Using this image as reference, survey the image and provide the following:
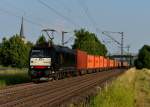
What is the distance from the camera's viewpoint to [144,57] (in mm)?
131125

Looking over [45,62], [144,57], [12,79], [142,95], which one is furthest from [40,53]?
[144,57]

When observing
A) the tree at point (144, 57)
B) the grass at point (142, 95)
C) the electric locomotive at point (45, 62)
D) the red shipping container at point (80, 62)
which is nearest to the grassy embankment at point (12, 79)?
the electric locomotive at point (45, 62)

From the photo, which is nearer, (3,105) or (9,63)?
(3,105)

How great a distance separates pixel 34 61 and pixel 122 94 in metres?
21.0

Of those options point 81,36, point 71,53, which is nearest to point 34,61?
point 71,53

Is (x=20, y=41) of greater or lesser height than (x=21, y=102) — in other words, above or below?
above

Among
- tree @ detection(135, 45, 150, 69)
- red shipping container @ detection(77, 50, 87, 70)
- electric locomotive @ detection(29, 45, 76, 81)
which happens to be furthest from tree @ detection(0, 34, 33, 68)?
electric locomotive @ detection(29, 45, 76, 81)

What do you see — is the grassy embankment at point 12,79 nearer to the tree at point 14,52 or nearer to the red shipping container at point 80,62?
the red shipping container at point 80,62

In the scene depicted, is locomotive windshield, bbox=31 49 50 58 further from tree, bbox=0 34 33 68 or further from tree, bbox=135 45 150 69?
tree, bbox=135 45 150 69

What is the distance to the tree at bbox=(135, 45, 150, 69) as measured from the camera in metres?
130

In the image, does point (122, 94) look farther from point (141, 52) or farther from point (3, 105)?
point (141, 52)

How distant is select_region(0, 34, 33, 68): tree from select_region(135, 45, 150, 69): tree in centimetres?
4530

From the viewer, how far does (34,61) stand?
41.7 metres

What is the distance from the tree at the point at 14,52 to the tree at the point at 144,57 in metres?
45.3
